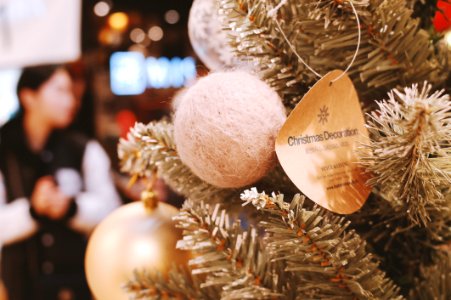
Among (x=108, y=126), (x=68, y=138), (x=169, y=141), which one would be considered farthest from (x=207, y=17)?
(x=108, y=126)

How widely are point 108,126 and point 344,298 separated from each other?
3.07 meters

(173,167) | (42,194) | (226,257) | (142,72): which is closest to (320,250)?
(226,257)

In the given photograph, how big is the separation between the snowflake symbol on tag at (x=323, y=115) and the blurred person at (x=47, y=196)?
5.11ft

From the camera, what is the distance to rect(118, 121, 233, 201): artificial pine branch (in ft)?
1.70

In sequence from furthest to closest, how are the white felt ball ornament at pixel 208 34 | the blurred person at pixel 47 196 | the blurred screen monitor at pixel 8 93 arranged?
1. the blurred screen monitor at pixel 8 93
2. the blurred person at pixel 47 196
3. the white felt ball ornament at pixel 208 34

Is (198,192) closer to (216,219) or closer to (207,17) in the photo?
(216,219)

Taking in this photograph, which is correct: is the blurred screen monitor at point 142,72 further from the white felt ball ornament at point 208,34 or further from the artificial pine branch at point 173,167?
the artificial pine branch at point 173,167

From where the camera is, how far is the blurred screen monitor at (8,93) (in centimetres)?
201

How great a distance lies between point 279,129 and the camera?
420mm

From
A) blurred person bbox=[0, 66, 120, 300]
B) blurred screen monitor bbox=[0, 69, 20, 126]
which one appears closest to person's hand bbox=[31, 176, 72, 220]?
blurred person bbox=[0, 66, 120, 300]

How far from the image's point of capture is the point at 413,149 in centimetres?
37

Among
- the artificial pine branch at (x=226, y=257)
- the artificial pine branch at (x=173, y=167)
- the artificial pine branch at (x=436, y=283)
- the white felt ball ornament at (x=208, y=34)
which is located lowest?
the artificial pine branch at (x=436, y=283)

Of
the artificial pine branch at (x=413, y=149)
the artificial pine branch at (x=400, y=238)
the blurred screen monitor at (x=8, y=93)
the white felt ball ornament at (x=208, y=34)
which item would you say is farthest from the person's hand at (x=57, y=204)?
the artificial pine branch at (x=413, y=149)

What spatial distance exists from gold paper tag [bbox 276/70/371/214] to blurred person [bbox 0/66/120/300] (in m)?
1.56
